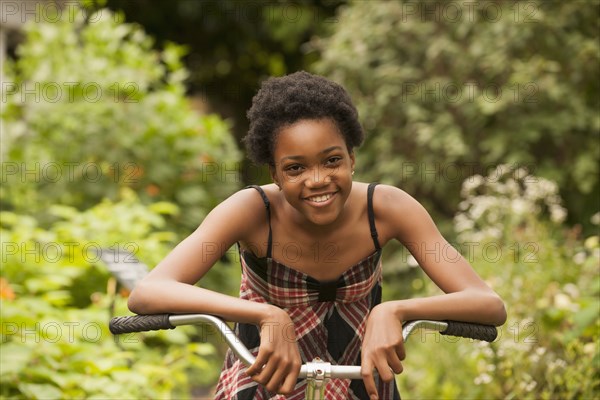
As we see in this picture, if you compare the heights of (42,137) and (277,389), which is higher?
(42,137)

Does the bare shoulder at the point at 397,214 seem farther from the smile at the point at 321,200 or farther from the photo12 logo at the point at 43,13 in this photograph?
the photo12 logo at the point at 43,13

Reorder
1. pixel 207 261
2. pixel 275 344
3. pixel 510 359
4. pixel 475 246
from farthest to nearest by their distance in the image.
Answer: pixel 475 246 → pixel 510 359 → pixel 207 261 → pixel 275 344

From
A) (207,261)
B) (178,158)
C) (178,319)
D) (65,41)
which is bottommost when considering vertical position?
(178,319)

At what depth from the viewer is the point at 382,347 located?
1.97 m

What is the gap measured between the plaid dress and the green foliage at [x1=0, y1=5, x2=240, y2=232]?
3.89 metres

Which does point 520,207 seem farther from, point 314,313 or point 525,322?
point 314,313

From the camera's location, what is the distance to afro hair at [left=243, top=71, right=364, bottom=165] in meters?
2.23

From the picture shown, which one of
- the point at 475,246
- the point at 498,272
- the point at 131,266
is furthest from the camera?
the point at 475,246

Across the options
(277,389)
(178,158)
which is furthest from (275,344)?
(178,158)

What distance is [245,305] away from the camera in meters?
2.06

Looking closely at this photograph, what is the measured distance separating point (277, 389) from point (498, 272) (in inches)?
116

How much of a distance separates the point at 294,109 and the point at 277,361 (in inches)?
26.2

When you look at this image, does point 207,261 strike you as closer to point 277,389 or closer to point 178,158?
point 277,389

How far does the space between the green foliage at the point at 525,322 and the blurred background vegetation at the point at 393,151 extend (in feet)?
0.06
